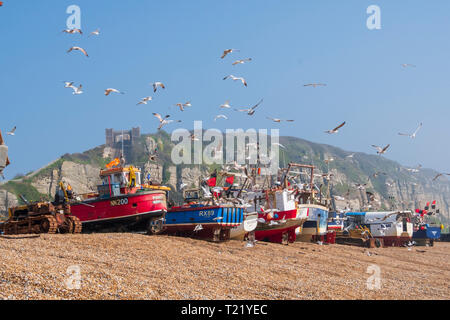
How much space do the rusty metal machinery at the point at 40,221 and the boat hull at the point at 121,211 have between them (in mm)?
3184

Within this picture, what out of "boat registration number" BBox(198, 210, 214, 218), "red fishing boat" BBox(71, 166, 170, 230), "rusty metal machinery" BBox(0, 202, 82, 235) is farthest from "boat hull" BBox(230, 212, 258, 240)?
"rusty metal machinery" BBox(0, 202, 82, 235)

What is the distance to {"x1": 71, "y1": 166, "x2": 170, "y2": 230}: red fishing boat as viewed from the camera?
104 ft

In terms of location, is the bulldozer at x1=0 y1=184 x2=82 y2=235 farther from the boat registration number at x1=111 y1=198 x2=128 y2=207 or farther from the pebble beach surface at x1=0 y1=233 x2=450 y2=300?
the pebble beach surface at x1=0 y1=233 x2=450 y2=300

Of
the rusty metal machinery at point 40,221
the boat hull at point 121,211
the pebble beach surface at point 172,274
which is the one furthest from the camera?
the boat hull at point 121,211

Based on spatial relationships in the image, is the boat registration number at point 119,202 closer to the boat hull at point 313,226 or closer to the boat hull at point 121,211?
the boat hull at point 121,211

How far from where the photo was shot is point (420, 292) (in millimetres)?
19750

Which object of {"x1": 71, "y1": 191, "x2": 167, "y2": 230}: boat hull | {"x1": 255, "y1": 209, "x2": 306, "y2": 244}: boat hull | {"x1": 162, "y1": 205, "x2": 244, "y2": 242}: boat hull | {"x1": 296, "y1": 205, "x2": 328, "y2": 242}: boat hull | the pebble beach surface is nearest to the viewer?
the pebble beach surface

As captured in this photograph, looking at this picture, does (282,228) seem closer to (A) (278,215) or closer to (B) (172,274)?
(A) (278,215)

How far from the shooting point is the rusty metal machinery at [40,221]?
2639 cm

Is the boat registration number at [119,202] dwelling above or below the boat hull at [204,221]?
above

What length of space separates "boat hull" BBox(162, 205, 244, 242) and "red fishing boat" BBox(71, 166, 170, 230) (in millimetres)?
1052

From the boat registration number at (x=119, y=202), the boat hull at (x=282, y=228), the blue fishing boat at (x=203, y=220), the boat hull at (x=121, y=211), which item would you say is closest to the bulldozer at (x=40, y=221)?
the boat hull at (x=121, y=211)
